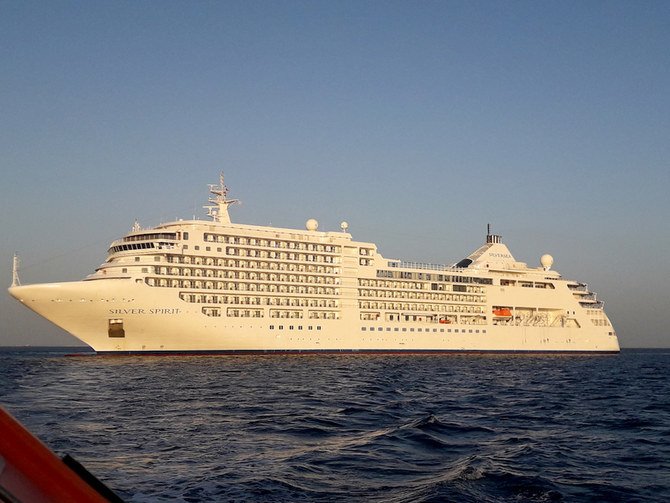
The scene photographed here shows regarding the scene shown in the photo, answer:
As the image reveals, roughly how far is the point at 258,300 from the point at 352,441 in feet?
161

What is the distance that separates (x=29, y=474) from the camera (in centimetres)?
187

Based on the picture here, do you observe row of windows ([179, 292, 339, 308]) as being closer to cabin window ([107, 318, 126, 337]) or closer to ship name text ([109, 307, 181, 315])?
ship name text ([109, 307, 181, 315])

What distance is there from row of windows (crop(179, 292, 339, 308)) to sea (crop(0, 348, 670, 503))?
3036cm

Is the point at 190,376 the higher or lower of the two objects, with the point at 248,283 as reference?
lower

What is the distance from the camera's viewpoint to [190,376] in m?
32.8

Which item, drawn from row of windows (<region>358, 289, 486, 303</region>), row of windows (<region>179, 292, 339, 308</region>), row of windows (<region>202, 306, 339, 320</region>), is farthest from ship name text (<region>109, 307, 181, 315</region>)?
row of windows (<region>358, 289, 486, 303</region>)

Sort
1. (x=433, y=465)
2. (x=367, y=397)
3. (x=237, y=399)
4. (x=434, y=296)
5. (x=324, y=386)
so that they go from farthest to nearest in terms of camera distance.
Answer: (x=434, y=296)
(x=324, y=386)
(x=367, y=397)
(x=237, y=399)
(x=433, y=465)

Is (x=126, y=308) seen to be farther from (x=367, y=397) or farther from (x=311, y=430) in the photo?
(x=311, y=430)

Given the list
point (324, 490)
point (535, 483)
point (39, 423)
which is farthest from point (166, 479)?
point (39, 423)

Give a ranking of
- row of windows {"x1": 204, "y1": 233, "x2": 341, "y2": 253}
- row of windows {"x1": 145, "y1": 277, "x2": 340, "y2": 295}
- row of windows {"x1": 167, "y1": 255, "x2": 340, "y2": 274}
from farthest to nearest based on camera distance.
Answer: row of windows {"x1": 204, "y1": 233, "x2": 341, "y2": 253} → row of windows {"x1": 167, "y1": 255, "x2": 340, "y2": 274} → row of windows {"x1": 145, "y1": 277, "x2": 340, "y2": 295}

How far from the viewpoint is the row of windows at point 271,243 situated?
6244 cm

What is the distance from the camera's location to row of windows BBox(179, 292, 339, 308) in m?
58.0

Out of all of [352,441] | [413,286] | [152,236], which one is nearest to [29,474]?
[352,441]

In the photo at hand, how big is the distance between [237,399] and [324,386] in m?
7.16
